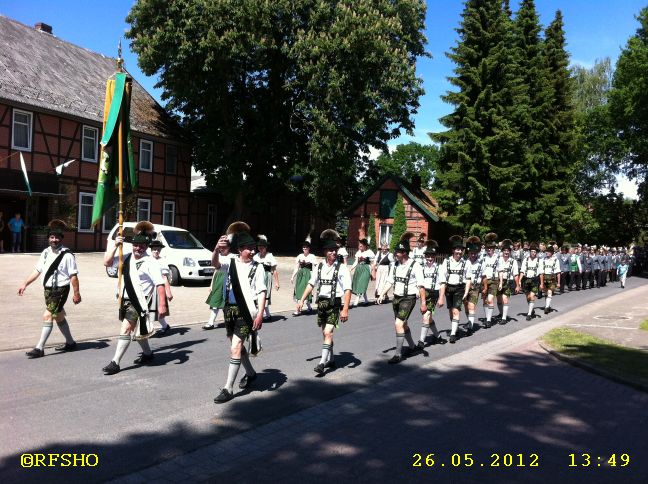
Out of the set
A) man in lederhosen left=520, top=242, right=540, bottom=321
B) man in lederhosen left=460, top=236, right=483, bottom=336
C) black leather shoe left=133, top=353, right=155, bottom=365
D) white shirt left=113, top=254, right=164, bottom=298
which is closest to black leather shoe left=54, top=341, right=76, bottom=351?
black leather shoe left=133, top=353, right=155, bottom=365

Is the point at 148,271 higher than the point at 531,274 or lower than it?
higher

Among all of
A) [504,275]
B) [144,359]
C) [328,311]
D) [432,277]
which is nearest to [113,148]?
[144,359]

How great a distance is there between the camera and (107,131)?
9812 mm

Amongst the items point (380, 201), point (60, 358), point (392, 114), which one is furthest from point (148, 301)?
point (380, 201)

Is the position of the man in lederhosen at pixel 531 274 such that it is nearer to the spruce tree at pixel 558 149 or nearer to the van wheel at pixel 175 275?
the van wheel at pixel 175 275

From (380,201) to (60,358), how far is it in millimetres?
31786

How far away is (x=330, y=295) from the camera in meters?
8.10

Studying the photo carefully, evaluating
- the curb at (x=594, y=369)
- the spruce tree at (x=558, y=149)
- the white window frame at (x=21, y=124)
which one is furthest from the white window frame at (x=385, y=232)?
the curb at (x=594, y=369)

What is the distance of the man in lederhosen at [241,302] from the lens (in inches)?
258

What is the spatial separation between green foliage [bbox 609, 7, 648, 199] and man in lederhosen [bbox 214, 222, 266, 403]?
3916cm

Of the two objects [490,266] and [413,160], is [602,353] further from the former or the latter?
[413,160]

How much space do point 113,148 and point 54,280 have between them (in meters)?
2.79

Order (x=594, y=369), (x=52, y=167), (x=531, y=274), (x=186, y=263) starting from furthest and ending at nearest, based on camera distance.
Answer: (x=52, y=167) < (x=186, y=263) < (x=531, y=274) < (x=594, y=369)

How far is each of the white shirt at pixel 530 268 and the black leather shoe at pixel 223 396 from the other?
1103 centimetres
